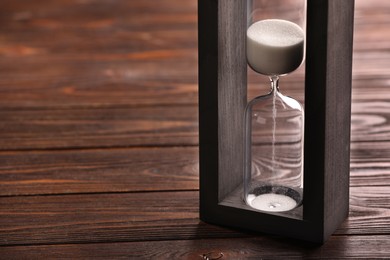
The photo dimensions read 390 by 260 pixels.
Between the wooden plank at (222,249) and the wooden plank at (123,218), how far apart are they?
0.02 m

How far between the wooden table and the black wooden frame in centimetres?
3

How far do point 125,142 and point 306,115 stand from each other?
57 cm

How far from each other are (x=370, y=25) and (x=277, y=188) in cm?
122

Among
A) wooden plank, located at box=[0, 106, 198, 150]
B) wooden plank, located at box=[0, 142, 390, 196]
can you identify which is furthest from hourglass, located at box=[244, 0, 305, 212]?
wooden plank, located at box=[0, 106, 198, 150]

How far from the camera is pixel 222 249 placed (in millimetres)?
1261

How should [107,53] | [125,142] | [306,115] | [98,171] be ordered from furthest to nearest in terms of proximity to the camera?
[107,53], [125,142], [98,171], [306,115]

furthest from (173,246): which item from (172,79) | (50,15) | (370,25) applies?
(50,15)

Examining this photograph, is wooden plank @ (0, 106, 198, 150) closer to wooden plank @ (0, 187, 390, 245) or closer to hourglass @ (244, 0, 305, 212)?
wooden plank @ (0, 187, 390, 245)

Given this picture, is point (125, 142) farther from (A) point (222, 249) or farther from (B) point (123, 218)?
(A) point (222, 249)

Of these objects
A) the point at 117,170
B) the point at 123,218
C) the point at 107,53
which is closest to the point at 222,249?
the point at 123,218

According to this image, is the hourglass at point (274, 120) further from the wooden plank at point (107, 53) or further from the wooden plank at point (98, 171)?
the wooden plank at point (107, 53)

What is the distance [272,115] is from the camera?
127 centimetres

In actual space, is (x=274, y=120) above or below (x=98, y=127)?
above

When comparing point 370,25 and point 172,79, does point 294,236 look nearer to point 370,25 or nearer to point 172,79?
point 172,79
